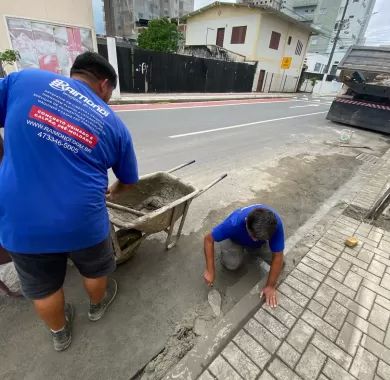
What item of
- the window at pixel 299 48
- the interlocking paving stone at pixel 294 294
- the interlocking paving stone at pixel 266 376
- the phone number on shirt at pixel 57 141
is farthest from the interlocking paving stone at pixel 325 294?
the window at pixel 299 48

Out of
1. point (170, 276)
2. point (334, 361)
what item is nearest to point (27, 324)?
point (170, 276)

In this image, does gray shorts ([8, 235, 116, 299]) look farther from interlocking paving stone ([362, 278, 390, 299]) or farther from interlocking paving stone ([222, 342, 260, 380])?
interlocking paving stone ([362, 278, 390, 299])

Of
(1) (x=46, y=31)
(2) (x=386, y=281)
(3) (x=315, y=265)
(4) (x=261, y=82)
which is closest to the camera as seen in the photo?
(2) (x=386, y=281)

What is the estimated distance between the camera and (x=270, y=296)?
2.19m

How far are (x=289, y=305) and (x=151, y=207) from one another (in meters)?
1.64

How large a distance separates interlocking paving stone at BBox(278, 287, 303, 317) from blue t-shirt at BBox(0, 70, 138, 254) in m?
1.74

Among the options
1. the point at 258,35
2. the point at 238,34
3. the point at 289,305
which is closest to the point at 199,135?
the point at 289,305

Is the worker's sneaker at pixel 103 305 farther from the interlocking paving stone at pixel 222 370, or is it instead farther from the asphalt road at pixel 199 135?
the asphalt road at pixel 199 135

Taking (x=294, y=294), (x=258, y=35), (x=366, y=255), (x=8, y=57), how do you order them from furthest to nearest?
(x=258, y=35) → (x=8, y=57) → (x=366, y=255) → (x=294, y=294)

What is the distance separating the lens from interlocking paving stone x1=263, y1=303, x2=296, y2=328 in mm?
2049

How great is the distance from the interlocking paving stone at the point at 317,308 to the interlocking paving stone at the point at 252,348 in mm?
607

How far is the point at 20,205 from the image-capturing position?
1.24 meters

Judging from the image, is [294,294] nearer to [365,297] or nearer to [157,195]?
[365,297]

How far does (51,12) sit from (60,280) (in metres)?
11.9
